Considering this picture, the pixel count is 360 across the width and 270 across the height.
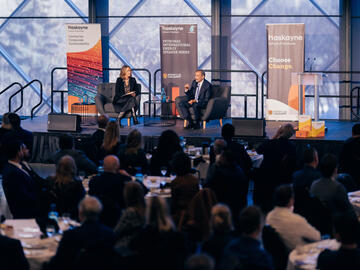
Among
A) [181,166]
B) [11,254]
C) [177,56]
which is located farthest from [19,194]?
[177,56]

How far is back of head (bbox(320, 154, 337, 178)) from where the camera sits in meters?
5.00

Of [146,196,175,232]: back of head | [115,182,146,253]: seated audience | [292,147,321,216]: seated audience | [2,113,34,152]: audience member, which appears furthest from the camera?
[2,113,34,152]: audience member

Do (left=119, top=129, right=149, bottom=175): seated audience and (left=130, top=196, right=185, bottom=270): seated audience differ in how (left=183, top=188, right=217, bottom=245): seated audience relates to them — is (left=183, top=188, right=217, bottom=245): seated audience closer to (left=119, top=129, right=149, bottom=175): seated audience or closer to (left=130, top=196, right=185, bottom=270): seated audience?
(left=130, top=196, right=185, bottom=270): seated audience

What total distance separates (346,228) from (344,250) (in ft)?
0.38

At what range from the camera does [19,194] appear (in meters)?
5.28

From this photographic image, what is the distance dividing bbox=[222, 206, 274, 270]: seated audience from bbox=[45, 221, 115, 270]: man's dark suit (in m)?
0.66

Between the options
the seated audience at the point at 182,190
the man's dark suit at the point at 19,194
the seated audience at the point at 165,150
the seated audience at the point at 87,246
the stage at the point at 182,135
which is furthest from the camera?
the stage at the point at 182,135

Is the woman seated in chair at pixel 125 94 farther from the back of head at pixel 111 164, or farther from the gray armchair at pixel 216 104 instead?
the back of head at pixel 111 164

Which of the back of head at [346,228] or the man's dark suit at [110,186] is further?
the man's dark suit at [110,186]

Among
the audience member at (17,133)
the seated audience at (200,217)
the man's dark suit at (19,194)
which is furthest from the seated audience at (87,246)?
the audience member at (17,133)

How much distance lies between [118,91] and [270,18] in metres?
3.46

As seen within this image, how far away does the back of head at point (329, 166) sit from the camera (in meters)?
5.00

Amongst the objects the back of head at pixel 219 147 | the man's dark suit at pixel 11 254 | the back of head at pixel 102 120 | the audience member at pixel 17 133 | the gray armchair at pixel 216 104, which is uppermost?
the gray armchair at pixel 216 104

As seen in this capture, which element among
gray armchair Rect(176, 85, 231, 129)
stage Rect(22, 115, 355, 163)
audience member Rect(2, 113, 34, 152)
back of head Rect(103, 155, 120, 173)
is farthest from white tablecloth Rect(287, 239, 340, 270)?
gray armchair Rect(176, 85, 231, 129)
